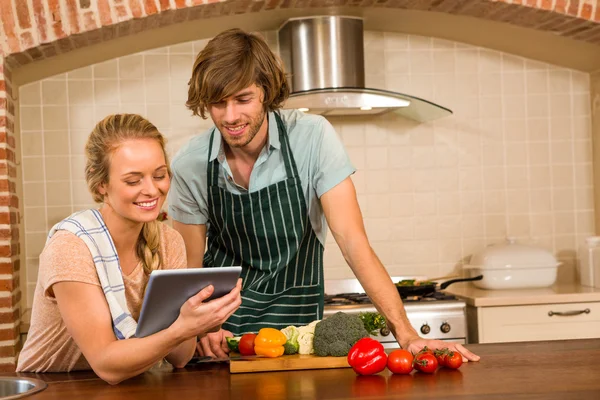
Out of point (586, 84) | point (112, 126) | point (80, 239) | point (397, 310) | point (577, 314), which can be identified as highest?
point (586, 84)

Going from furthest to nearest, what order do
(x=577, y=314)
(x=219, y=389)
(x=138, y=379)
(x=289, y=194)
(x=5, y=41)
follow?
1. (x=577, y=314)
2. (x=5, y=41)
3. (x=289, y=194)
4. (x=138, y=379)
5. (x=219, y=389)

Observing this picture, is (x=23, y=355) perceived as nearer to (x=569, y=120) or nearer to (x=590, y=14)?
(x=590, y=14)

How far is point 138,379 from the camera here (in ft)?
7.18

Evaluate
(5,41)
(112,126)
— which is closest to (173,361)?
(112,126)

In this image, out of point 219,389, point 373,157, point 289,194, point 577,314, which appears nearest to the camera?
point 219,389

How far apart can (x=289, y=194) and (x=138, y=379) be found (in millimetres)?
992

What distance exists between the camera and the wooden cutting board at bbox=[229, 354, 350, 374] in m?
2.24

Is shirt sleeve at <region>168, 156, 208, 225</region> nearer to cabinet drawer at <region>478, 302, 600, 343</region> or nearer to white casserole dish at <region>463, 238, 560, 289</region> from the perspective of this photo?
cabinet drawer at <region>478, 302, 600, 343</region>

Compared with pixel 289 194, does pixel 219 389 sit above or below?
below

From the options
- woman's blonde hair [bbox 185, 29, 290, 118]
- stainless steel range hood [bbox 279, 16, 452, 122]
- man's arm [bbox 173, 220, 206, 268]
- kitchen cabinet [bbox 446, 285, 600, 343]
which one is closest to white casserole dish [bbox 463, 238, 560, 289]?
kitchen cabinet [bbox 446, 285, 600, 343]

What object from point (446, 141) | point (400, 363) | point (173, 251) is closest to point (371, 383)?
point (400, 363)

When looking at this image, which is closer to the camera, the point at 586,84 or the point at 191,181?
the point at 191,181

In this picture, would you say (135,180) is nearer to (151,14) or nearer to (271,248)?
(271,248)

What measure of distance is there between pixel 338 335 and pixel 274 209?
815mm
